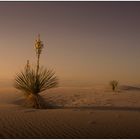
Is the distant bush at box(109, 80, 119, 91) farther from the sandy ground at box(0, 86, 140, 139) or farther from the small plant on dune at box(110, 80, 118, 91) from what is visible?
the sandy ground at box(0, 86, 140, 139)

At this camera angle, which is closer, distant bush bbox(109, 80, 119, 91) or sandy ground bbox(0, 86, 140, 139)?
sandy ground bbox(0, 86, 140, 139)

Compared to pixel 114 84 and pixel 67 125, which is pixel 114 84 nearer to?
pixel 114 84

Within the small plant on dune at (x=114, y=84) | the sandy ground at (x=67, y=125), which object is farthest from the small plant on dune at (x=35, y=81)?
the small plant on dune at (x=114, y=84)

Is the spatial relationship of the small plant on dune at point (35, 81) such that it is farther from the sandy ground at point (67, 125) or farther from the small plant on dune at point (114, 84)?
the small plant on dune at point (114, 84)

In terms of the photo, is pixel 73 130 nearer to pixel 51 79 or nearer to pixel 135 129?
pixel 135 129

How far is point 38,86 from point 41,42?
83.9 inches

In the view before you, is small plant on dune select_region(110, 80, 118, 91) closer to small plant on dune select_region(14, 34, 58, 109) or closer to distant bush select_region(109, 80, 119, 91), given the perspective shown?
distant bush select_region(109, 80, 119, 91)

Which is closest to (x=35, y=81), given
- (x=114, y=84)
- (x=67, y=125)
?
(x=67, y=125)

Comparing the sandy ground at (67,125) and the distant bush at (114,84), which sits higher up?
the distant bush at (114,84)

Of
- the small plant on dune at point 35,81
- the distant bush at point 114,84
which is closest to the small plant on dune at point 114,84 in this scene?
the distant bush at point 114,84

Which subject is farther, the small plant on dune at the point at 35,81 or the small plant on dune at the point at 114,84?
the small plant on dune at the point at 114,84

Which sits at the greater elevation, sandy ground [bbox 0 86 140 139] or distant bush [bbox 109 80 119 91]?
distant bush [bbox 109 80 119 91]

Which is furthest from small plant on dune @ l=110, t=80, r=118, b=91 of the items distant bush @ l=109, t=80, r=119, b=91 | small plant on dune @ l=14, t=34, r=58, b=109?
small plant on dune @ l=14, t=34, r=58, b=109

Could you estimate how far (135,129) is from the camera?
28.0 feet
